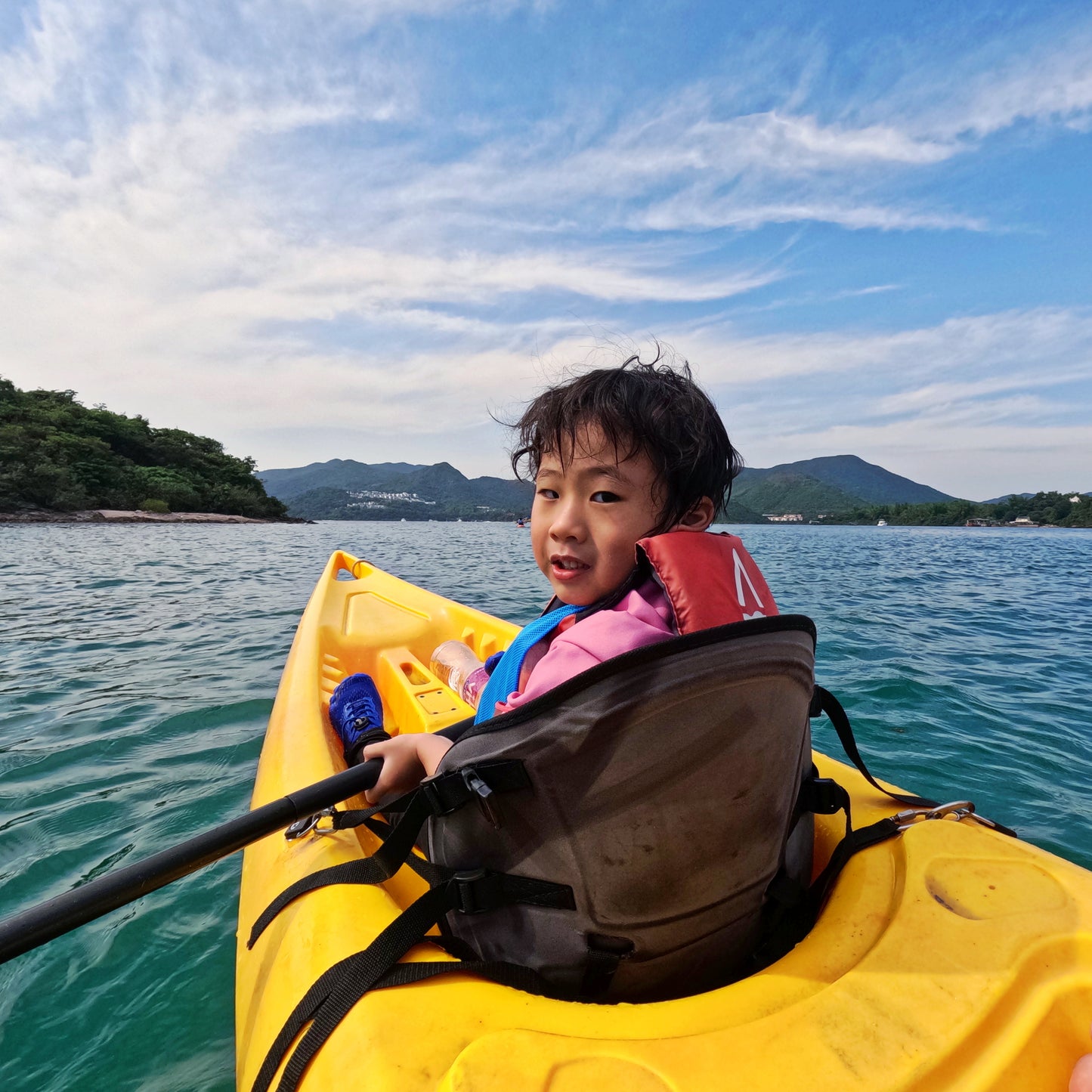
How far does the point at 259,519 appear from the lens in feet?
189

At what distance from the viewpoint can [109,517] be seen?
39.8 meters

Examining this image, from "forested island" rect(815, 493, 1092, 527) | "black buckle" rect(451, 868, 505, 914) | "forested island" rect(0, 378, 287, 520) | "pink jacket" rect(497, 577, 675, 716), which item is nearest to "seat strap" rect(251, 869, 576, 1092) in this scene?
"black buckle" rect(451, 868, 505, 914)

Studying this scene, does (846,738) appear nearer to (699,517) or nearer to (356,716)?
(699,517)

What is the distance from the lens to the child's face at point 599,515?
1.49 metres

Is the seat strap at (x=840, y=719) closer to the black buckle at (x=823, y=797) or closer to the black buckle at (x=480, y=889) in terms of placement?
the black buckle at (x=823, y=797)

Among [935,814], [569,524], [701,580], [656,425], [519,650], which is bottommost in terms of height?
[935,814]

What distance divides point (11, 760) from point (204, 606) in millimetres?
5382

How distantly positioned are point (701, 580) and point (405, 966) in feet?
3.18

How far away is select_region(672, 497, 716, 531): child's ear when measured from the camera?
5.22 ft

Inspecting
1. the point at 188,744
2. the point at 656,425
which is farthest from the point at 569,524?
the point at 188,744

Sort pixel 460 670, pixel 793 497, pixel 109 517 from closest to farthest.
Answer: pixel 460 670, pixel 109 517, pixel 793 497

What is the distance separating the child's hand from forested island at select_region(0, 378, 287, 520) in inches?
1798

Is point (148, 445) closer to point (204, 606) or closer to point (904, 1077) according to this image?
point (204, 606)

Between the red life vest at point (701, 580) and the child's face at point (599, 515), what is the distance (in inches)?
7.5
